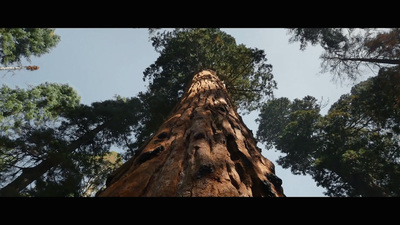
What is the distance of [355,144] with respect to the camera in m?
15.5

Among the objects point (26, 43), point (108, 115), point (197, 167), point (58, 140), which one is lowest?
point (197, 167)

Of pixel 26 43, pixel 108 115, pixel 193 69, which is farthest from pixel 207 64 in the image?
pixel 26 43

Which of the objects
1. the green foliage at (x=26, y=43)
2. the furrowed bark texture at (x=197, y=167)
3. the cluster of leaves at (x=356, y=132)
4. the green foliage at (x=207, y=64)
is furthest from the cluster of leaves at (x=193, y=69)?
the green foliage at (x=26, y=43)

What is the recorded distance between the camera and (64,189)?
8.58 m

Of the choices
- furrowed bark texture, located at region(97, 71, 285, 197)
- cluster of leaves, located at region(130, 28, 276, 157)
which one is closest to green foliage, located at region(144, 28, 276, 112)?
cluster of leaves, located at region(130, 28, 276, 157)

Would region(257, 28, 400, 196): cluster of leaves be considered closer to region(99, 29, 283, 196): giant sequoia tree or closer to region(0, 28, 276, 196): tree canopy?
region(0, 28, 276, 196): tree canopy

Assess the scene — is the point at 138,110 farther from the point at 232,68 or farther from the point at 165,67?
the point at 232,68

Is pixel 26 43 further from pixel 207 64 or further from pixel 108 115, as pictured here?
pixel 207 64

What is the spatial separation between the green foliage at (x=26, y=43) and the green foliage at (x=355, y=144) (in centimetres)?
1829

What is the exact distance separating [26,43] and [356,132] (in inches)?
999

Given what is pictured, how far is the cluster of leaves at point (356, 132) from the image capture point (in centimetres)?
1227

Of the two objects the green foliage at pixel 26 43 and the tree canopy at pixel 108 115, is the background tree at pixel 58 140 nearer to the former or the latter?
the tree canopy at pixel 108 115
